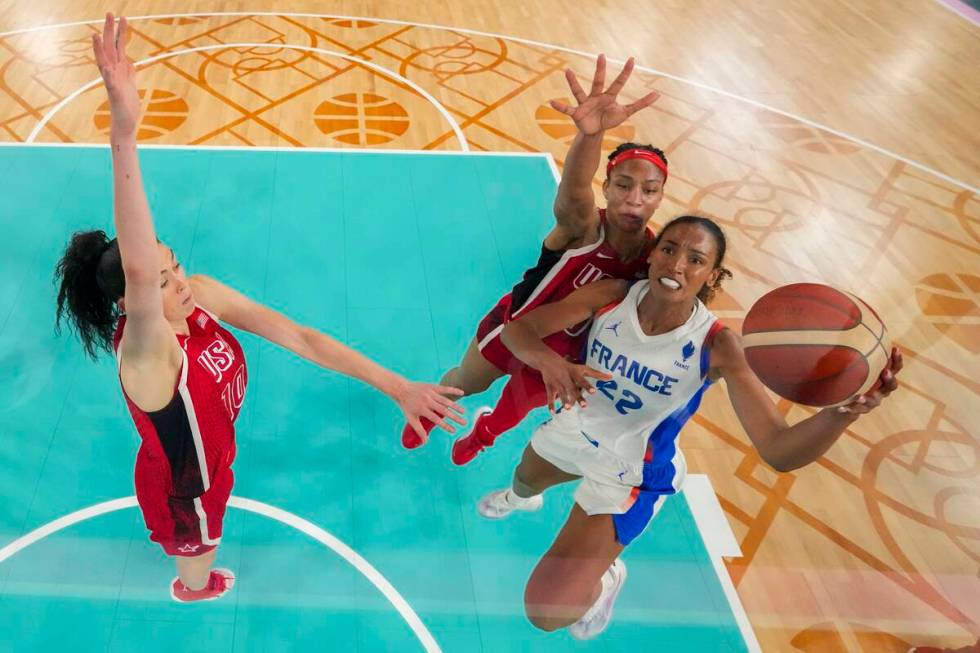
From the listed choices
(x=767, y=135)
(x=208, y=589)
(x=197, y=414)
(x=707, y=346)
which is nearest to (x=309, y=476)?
(x=208, y=589)

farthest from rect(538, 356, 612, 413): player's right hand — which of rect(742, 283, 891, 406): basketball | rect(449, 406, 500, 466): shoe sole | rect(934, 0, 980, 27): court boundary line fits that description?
rect(934, 0, 980, 27): court boundary line

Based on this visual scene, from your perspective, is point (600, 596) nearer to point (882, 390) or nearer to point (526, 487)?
point (526, 487)

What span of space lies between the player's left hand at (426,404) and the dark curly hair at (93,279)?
63 cm

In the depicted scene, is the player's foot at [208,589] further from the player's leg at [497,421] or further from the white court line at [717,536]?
the white court line at [717,536]

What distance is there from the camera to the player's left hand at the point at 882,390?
143cm

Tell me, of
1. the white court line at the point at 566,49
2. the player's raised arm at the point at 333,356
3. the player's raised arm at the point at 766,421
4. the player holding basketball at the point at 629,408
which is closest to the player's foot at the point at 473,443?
the player holding basketball at the point at 629,408

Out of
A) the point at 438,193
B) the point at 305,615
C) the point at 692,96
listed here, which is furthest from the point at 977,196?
the point at 305,615

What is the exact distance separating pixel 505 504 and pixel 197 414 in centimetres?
103

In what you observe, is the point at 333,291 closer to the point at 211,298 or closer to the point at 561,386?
the point at 211,298

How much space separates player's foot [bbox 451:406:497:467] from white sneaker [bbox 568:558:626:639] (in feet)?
1.83

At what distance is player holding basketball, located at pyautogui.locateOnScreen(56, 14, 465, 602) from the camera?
4.45 ft

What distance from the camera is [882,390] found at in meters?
1.43

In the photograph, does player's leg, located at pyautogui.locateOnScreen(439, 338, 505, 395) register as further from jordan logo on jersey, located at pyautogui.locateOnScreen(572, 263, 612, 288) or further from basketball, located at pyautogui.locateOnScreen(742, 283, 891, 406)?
basketball, located at pyautogui.locateOnScreen(742, 283, 891, 406)

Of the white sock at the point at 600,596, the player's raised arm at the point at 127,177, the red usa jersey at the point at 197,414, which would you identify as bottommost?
the white sock at the point at 600,596
